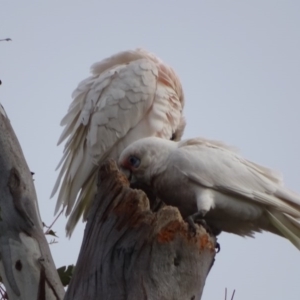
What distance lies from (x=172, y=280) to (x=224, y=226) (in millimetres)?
1339

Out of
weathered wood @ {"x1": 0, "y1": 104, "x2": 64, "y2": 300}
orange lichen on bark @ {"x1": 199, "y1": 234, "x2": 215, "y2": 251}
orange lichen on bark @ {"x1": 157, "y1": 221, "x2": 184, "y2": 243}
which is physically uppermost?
orange lichen on bark @ {"x1": 157, "y1": 221, "x2": 184, "y2": 243}

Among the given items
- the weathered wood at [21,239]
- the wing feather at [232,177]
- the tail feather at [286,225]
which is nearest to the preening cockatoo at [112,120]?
the wing feather at [232,177]

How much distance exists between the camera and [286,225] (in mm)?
3826

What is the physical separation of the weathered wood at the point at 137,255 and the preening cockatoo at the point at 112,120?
90.0 inches

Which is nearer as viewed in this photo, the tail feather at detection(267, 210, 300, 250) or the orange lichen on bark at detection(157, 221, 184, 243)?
the orange lichen on bark at detection(157, 221, 184, 243)

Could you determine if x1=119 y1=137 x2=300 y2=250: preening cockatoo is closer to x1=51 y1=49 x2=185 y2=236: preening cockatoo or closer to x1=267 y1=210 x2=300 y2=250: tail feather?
x1=267 y1=210 x2=300 y2=250: tail feather

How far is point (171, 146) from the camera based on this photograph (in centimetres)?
405

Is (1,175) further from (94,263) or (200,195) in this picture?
(200,195)

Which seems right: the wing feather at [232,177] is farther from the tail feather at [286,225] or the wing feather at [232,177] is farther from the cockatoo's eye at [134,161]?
the cockatoo's eye at [134,161]

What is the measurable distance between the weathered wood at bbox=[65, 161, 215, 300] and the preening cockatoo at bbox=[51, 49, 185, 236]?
2.29m

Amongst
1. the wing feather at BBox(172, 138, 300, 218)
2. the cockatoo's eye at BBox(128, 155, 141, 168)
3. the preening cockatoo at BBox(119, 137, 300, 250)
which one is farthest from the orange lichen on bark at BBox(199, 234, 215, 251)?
the cockatoo's eye at BBox(128, 155, 141, 168)

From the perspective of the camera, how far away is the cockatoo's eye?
402cm

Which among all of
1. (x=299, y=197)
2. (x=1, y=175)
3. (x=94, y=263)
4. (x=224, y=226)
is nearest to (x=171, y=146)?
(x=224, y=226)

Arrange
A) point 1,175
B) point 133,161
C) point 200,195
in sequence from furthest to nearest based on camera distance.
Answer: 1. point 133,161
2. point 200,195
3. point 1,175
